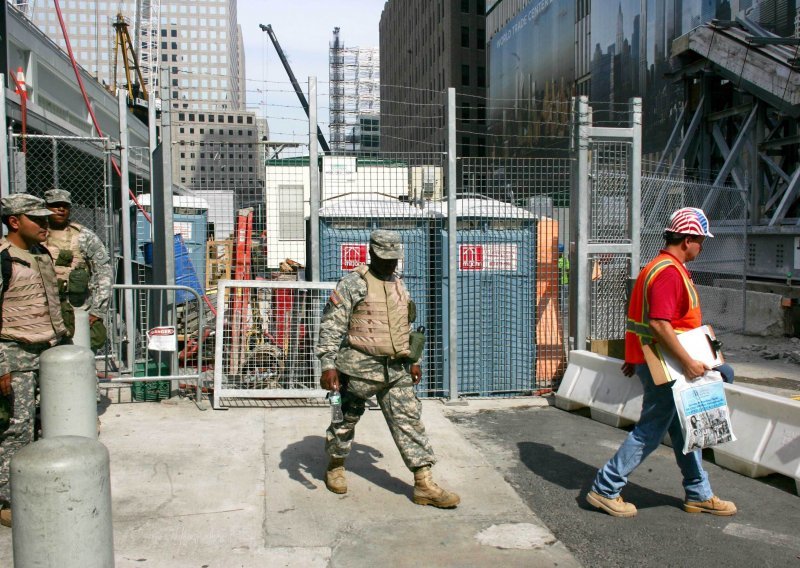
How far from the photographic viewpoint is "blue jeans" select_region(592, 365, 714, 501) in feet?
14.3

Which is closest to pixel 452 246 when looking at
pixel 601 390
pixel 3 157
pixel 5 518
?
pixel 601 390

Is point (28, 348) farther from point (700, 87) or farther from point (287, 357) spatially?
point (700, 87)

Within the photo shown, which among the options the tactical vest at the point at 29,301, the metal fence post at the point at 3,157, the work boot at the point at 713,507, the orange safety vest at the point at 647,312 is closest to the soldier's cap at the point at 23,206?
the tactical vest at the point at 29,301

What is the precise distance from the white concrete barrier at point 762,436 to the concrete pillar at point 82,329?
5.05 meters

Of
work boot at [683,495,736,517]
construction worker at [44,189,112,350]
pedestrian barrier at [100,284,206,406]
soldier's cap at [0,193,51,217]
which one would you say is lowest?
work boot at [683,495,736,517]

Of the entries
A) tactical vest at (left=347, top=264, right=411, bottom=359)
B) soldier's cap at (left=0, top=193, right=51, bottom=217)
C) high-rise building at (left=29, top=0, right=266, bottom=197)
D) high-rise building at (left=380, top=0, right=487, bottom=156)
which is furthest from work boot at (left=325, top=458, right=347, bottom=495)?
high-rise building at (left=380, top=0, right=487, bottom=156)

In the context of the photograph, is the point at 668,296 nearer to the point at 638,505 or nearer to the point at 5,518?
the point at 638,505

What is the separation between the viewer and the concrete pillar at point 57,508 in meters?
2.14

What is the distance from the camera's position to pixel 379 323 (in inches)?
181

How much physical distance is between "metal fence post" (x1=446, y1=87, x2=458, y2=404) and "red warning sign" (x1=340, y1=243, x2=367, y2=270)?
0.89 m

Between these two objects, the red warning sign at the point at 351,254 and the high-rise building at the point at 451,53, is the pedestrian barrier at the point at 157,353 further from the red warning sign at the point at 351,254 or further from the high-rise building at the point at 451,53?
the high-rise building at the point at 451,53

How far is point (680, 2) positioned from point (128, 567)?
2588 cm

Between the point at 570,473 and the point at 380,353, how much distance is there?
1.87m

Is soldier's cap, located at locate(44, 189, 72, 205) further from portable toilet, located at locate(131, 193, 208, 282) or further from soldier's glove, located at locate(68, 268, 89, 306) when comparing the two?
portable toilet, located at locate(131, 193, 208, 282)
